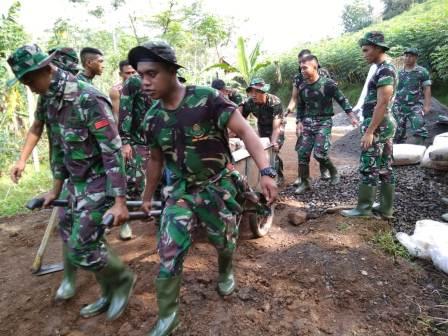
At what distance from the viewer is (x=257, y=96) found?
5277 millimetres

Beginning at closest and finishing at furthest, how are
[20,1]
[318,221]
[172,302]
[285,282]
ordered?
[172,302]
[285,282]
[318,221]
[20,1]

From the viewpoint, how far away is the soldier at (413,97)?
24.1 ft

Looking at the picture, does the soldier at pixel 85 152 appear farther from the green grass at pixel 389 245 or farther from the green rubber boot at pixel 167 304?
the green grass at pixel 389 245

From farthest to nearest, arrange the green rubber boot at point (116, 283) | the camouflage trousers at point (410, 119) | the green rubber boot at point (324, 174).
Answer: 1. the camouflage trousers at point (410, 119)
2. the green rubber boot at point (324, 174)
3. the green rubber boot at point (116, 283)

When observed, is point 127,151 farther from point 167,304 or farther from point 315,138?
point 315,138

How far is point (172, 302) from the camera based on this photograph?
7.78 ft

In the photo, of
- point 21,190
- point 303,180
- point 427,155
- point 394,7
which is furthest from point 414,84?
point 394,7

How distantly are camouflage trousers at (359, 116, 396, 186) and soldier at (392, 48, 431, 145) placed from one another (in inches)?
153

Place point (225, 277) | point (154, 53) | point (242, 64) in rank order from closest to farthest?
point (154, 53)
point (225, 277)
point (242, 64)

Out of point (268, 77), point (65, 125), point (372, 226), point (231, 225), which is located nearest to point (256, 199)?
point (231, 225)

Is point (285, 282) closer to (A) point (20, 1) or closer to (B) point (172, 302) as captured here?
(B) point (172, 302)

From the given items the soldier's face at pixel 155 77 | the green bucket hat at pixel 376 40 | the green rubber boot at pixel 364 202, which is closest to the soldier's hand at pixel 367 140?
the green rubber boot at pixel 364 202

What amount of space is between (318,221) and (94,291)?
260cm

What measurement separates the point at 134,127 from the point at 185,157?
1.68 meters
